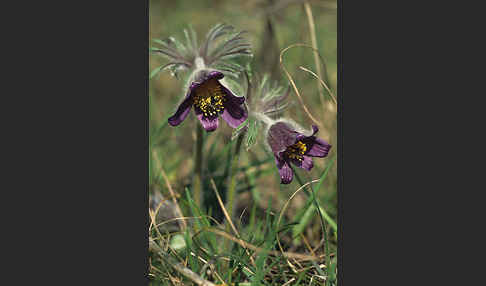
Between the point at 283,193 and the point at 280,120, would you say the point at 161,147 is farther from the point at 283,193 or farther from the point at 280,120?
the point at 280,120

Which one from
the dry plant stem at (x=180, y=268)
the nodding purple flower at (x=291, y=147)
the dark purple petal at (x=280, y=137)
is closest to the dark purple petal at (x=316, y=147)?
the nodding purple flower at (x=291, y=147)

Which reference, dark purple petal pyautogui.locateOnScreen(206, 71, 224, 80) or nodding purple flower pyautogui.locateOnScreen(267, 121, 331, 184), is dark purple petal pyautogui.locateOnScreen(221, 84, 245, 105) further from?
nodding purple flower pyautogui.locateOnScreen(267, 121, 331, 184)

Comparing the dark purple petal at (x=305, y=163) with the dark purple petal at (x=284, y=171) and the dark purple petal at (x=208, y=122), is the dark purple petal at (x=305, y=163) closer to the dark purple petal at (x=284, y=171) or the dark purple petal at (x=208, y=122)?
the dark purple petal at (x=284, y=171)

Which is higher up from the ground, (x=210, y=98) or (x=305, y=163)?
(x=210, y=98)

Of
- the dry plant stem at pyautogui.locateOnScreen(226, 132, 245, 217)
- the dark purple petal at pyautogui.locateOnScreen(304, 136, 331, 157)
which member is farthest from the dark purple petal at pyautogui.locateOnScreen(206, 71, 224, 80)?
the dark purple petal at pyautogui.locateOnScreen(304, 136, 331, 157)

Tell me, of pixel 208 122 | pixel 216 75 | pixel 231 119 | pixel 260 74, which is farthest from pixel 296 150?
pixel 260 74

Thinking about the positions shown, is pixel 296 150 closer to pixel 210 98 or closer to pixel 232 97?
pixel 232 97
